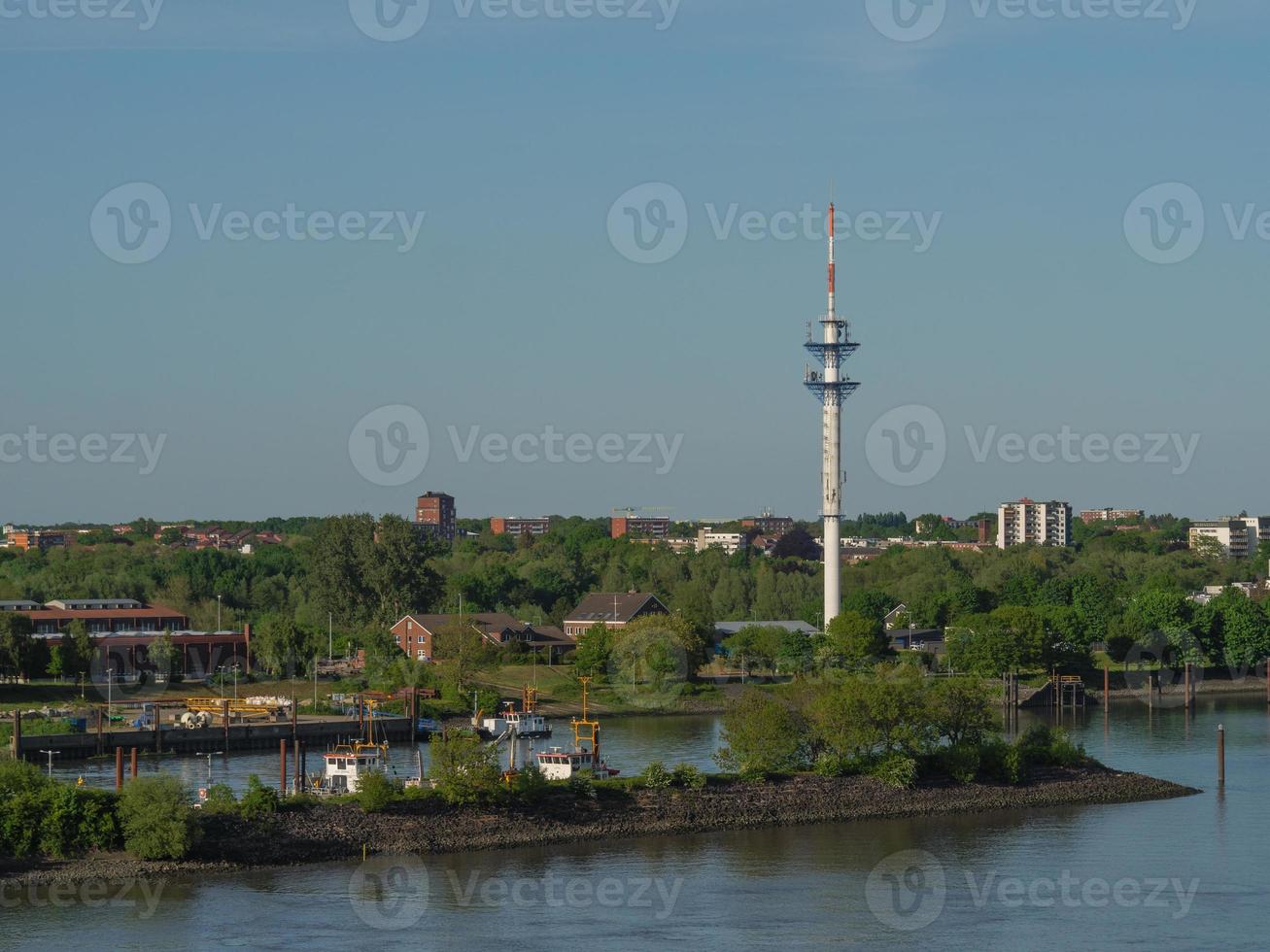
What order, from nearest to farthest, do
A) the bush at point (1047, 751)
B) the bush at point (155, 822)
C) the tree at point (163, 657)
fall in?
the bush at point (155, 822) → the bush at point (1047, 751) → the tree at point (163, 657)

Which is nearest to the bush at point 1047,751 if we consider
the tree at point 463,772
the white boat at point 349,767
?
the tree at point 463,772

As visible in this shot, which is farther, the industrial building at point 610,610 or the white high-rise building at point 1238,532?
the white high-rise building at point 1238,532

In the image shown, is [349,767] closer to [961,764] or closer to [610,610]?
[961,764]

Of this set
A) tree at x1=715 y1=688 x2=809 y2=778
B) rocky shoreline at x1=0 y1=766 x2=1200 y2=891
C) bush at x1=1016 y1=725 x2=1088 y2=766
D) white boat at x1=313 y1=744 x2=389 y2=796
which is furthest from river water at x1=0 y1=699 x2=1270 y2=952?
white boat at x1=313 y1=744 x2=389 y2=796

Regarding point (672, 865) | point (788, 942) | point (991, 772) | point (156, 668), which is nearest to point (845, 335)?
point (156, 668)

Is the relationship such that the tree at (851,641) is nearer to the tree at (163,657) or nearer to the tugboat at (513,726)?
the tugboat at (513,726)

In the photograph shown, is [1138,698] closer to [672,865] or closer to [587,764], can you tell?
[587,764]

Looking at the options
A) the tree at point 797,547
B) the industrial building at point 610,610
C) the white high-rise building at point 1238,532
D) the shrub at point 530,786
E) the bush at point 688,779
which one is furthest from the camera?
the white high-rise building at point 1238,532
